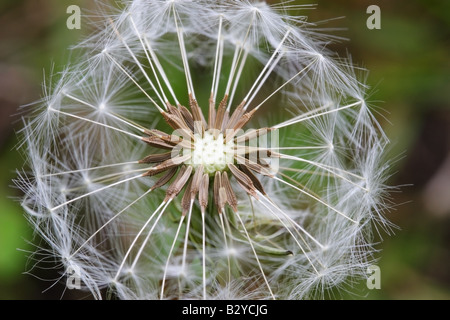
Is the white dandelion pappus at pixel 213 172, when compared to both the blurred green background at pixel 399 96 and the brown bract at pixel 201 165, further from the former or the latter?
the blurred green background at pixel 399 96

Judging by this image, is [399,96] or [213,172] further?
[399,96]

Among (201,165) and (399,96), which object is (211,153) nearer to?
(201,165)

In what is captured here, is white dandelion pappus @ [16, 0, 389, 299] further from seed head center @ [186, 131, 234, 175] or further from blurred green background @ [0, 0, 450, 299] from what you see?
blurred green background @ [0, 0, 450, 299]

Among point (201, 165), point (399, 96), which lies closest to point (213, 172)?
→ point (201, 165)

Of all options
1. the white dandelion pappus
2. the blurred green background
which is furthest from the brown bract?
the blurred green background

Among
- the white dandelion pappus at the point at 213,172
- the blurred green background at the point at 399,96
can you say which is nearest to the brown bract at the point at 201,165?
the white dandelion pappus at the point at 213,172
